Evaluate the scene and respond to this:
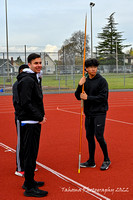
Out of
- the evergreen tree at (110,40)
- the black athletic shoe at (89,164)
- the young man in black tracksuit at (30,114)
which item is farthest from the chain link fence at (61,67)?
the evergreen tree at (110,40)

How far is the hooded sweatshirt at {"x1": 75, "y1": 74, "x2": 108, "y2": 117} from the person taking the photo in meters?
5.00

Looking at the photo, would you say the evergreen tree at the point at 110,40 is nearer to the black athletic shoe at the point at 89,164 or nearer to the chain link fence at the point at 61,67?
the chain link fence at the point at 61,67

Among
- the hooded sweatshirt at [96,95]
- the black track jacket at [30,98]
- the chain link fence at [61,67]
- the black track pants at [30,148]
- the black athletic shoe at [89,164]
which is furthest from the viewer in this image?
the chain link fence at [61,67]

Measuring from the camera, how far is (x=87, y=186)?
4371 millimetres

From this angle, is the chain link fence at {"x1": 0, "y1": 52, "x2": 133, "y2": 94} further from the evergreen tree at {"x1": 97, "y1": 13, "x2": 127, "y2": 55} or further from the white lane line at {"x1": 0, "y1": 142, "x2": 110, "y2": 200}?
the evergreen tree at {"x1": 97, "y1": 13, "x2": 127, "y2": 55}

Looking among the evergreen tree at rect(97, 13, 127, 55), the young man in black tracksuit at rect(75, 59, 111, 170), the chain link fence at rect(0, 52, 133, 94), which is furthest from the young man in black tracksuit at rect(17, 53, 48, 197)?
the evergreen tree at rect(97, 13, 127, 55)

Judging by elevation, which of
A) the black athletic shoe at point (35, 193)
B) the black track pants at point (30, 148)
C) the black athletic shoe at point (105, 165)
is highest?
the black track pants at point (30, 148)

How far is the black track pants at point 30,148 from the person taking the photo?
396cm

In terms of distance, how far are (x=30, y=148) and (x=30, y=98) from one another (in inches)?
28.8

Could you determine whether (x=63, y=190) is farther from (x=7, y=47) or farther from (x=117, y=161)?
(x=7, y=47)

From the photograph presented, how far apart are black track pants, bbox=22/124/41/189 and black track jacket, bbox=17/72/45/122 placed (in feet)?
0.48

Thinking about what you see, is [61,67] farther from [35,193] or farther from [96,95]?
[35,193]

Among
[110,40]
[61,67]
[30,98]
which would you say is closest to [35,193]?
[30,98]

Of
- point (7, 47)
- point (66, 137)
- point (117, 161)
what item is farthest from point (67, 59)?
point (117, 161)
